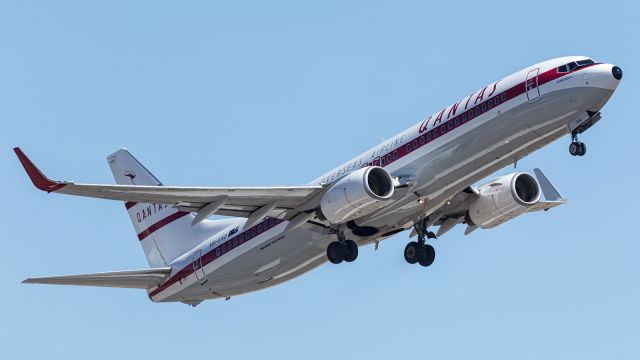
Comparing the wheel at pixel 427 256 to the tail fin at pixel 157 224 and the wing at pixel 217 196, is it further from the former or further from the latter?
the tail fin at pixel 157 224

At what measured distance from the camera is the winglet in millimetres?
40375

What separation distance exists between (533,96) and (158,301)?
19149 millimetres

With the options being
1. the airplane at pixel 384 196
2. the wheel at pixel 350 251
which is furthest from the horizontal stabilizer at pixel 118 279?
the wheel at pixel 350 251

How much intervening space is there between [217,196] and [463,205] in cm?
1103

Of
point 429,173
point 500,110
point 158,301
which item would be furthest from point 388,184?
point 158,301

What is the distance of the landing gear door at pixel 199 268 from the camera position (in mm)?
51344

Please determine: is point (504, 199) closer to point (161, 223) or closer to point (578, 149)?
point (578, 149)

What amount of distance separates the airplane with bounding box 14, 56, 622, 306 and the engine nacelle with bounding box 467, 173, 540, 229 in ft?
0.15

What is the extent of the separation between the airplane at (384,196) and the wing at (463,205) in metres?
0.05

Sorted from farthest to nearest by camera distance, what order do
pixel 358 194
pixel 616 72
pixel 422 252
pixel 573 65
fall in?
pixel 422 252 < pixel 358 194 < pixel 573 65 < pixel 616 72

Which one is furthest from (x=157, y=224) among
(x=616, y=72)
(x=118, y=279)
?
(x=616, y=72)

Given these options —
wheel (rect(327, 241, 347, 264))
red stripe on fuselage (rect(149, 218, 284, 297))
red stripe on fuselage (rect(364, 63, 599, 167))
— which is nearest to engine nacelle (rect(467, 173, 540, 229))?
red stripe on fuselage (rect(364, 63, 599, 167))

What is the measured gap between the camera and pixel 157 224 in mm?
56438

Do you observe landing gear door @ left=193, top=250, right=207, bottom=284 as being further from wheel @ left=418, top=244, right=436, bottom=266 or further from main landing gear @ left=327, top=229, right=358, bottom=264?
wheel @ left=418, top=244, right=436, bottom=266
